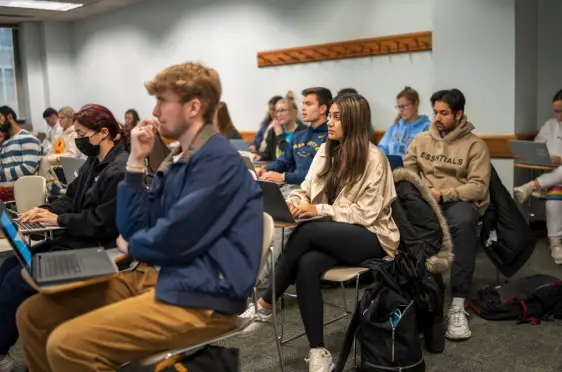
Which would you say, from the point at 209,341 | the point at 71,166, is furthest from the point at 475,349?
the point at 71,166

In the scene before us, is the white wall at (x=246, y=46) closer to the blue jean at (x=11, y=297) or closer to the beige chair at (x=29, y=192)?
the beige chair at (x=29, y=192)

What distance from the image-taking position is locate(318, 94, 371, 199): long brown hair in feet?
9.00

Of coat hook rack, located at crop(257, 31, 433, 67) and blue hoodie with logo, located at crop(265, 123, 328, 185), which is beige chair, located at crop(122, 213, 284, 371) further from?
coat hook rack, located at crop(257, 31, 433, 67)

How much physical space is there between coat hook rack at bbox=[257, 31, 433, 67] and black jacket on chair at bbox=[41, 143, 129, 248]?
11.7 ft

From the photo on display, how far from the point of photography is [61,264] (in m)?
1.87

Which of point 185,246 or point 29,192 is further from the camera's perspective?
point 29,192

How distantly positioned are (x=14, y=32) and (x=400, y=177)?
375 inches

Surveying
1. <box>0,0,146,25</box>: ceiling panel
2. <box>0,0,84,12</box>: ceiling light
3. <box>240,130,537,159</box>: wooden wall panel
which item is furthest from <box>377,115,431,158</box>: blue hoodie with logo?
Answer: <box>0,0,84,12</box>: ceiling light

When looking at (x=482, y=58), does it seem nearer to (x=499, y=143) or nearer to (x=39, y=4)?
(x=499, y=143)

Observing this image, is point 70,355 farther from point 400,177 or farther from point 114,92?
point 114,92

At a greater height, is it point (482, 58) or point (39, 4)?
point (39, 4)

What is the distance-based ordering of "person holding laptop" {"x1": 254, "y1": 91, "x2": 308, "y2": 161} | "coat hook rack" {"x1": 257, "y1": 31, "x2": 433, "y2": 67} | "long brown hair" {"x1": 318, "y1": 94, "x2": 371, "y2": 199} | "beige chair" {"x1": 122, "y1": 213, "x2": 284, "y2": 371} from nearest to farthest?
"beige chair" {"x1": 122, "y1": 213, "x2": 284, "y2": 371}, "long brown hair" {"x1": 318, "y1": 94, "x2": 371, "y2": 199}, "person holding laptop" {"x1": 254, "y1": 91, "x2": 308, "y2": 161}, "coat hook rack" {"x1": 257, "y1": 31, "x2": 433, "y2": 67}

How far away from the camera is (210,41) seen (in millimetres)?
7746

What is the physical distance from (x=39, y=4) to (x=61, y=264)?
25.4 ft
